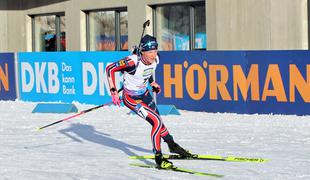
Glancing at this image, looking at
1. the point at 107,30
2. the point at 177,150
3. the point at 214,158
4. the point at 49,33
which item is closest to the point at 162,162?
the point at 177,150

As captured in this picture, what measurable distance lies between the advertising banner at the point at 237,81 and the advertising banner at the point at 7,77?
5.58m

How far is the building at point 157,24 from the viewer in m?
20.3

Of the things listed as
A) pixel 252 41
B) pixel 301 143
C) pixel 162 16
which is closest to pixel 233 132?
pixel 301 143

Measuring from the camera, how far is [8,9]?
31047mm

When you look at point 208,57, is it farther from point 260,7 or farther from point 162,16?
point 162,16

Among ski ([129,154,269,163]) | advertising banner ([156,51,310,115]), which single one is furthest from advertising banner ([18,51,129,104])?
ski ([129,154,269,163])

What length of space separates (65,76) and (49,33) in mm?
10207

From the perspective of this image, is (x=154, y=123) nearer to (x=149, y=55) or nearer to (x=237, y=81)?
(x=149, y=55)

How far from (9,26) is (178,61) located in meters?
14.6

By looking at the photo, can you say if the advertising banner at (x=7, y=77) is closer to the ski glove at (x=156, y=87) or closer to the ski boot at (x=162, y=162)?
the ski glove at (x=156, y=87)

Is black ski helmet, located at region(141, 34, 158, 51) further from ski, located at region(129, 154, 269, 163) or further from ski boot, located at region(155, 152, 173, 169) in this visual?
ski, located at region(129, 154, 269, 163)

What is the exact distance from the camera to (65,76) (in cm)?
2081

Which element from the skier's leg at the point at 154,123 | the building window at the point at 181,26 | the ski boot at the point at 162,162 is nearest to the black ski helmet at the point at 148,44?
the skier's leg at the point at 154,123

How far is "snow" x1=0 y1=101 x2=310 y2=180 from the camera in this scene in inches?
385
